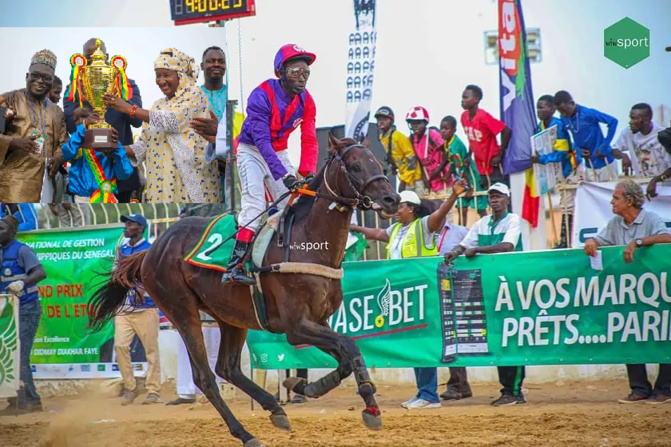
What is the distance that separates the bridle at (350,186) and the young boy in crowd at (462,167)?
202 inches

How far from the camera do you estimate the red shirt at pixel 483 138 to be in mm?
12125

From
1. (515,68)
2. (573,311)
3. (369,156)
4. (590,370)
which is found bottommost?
(590,370)

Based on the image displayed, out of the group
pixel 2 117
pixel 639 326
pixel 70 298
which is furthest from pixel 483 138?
pixel 2 117

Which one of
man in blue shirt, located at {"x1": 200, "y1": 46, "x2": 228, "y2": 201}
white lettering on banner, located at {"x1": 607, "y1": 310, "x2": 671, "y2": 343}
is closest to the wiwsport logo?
white lettering on banner, located at {"x1": 607, "y1": 310, "x2": 671, "y2": 343}

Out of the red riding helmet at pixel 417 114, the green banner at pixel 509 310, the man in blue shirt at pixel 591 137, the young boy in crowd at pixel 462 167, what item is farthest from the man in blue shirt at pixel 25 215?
the man in blue shirt at pixel 591 137

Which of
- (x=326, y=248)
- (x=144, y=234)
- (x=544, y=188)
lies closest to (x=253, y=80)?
A: (x=144, y=234)

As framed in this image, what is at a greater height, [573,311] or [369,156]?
[369,156]

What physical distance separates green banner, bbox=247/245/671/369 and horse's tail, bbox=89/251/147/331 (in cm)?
242

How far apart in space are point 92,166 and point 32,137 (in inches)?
28.8

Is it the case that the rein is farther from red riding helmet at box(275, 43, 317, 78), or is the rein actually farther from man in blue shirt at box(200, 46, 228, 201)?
man in blue shirt at box(200, 46, 228, 201)

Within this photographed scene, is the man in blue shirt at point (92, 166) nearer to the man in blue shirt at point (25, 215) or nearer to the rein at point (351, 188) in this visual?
the man in blue shirt at point (25, 215)

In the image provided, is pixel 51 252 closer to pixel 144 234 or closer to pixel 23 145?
pixel 144 234

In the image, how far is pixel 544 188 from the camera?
1128 centimetres

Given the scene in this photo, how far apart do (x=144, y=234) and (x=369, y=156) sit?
543 centimetres
